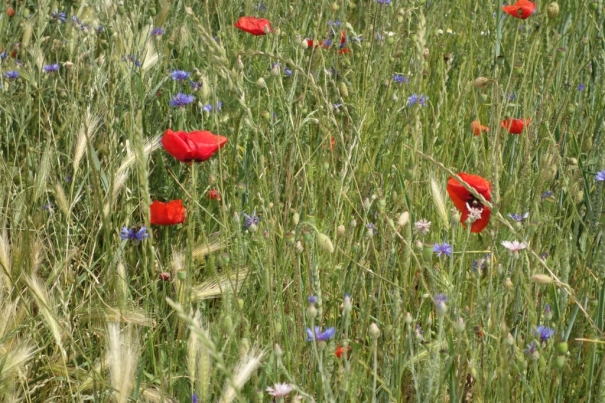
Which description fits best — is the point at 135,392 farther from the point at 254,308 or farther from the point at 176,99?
the point at 176,99

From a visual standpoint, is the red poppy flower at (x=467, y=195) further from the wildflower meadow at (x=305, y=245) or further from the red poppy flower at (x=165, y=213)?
the red poppy flower at (x=165, y=213)

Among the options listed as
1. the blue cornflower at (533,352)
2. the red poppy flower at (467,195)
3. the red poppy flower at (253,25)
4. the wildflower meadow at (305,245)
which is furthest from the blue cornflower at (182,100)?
the blue cornflower at (533,352)

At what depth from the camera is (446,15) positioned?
3121mm

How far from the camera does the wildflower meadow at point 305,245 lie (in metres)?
1.28

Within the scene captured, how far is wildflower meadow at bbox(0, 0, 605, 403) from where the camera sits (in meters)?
1.28

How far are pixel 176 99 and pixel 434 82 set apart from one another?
0.89 metres

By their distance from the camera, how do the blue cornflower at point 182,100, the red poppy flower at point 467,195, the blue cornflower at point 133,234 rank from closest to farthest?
the red poppy flower at point 467,195 < the blue cornflower at point 133,234 < the blue cornflower at point 182,100

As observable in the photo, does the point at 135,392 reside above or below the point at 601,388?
below

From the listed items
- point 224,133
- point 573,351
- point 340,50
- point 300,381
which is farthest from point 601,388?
point 340,50

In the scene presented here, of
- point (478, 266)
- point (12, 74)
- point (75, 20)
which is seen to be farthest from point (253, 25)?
point (478, 266)

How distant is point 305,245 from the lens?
1.46m

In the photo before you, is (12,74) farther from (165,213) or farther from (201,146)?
(201,146)

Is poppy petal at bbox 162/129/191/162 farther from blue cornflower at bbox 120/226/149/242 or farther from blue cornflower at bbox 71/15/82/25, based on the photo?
blue cornflower at bbox 71/15/82/25

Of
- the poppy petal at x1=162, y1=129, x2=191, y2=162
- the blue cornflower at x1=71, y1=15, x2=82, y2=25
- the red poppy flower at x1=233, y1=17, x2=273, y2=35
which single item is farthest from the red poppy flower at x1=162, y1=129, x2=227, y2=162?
the blue cornflower at x1=71, y1=15, x2=82, y2=25
